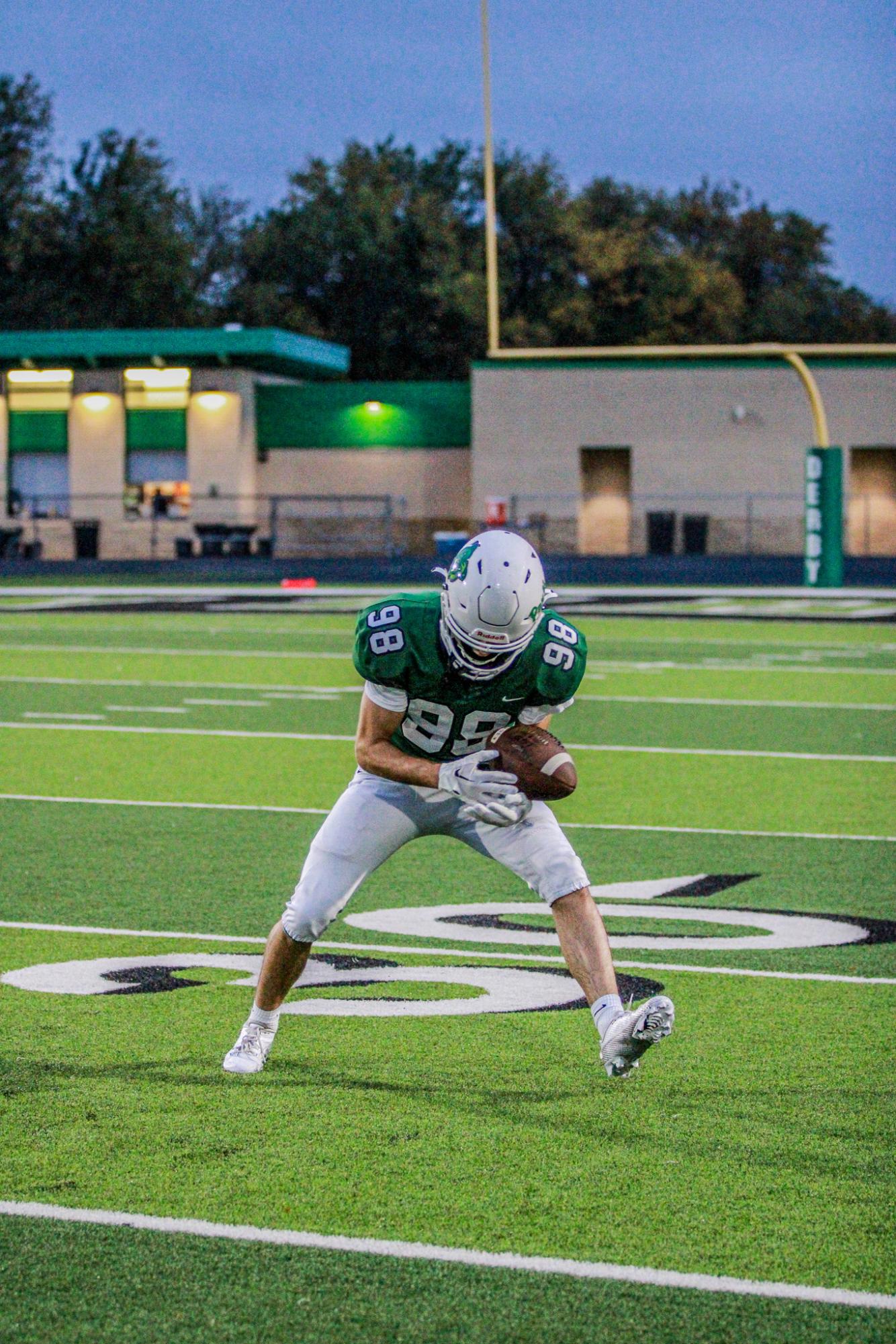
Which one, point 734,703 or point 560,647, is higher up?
point 560,647

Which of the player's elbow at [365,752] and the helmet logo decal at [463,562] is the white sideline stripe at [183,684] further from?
the helmet logo decal at [463,562]

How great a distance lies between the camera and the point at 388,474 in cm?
4338

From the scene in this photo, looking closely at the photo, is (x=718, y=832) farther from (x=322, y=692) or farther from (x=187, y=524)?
(x=187, y=524)

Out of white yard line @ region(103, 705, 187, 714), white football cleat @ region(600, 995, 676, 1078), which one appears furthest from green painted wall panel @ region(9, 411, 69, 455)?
white football cleat @ region(600, 995, 676, 1078)

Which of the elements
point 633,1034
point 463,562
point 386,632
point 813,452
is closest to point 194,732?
point 386,632

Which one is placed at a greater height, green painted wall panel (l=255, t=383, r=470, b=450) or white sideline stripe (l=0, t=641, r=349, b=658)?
green painted wall panel (l=255, t=383, r=470, b=450)

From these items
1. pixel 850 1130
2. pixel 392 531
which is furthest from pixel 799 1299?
pixel 392 531

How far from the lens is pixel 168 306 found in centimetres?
6253

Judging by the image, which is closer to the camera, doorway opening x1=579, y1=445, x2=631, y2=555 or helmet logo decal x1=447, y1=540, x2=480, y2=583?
helmet logo decal x1=447, y1=540, x2=480, y2=583

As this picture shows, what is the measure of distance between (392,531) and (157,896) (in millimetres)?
34341

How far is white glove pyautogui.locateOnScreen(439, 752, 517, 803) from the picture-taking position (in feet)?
16.3

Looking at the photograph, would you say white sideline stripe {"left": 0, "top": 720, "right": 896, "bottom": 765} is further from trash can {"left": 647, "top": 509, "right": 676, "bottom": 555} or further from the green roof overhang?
the green roof overhang

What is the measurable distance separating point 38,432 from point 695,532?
15404mm

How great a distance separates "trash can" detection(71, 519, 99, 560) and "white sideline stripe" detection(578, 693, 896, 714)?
27.3m
